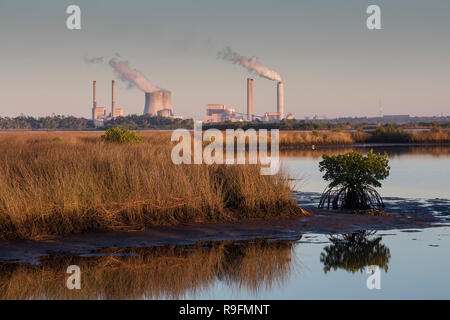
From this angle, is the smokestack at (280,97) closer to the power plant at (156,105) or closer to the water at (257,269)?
the power plant at (156,105)

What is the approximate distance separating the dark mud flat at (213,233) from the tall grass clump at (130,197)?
0.44 m

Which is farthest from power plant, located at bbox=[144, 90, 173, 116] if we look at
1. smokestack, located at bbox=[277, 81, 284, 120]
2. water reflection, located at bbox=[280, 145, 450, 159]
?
water reflection, located at bbox=[280, 145, 450, 159]

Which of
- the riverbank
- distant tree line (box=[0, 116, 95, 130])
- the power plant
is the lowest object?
the riverbank

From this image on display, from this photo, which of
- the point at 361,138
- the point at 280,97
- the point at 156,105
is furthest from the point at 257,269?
the point at 156,105

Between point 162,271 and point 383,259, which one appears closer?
point 162,271

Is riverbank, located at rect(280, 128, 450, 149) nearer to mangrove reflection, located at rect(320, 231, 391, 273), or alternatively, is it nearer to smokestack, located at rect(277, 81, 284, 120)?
mangrove reflection, located at rect(320, 231, 391, 273)

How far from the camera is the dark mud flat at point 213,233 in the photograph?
479 inches

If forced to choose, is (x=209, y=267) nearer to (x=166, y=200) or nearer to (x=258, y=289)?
(x=258, y=289)

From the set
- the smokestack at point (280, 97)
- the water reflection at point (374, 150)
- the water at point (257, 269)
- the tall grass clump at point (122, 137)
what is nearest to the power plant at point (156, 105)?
the smokestack at point (280, 97)

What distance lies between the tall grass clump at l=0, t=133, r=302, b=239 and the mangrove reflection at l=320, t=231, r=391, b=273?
246cm

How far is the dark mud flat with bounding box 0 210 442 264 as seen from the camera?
12164mm

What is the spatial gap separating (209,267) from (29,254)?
346 centimetres
